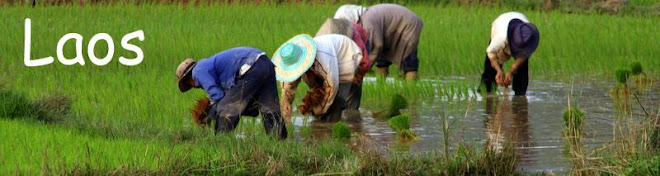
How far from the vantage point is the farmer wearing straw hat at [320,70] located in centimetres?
1068

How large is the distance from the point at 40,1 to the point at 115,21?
6.88ft

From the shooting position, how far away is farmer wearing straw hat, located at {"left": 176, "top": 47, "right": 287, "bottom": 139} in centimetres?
972

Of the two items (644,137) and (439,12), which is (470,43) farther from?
(644,137)

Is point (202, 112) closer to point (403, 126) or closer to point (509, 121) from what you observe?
point (403, 126)

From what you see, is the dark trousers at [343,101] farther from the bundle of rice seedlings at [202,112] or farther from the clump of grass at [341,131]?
the bundle of rice seedlings at [202,112]

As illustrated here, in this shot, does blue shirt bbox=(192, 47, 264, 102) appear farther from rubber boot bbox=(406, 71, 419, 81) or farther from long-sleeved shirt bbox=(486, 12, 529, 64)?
rubber boot bbox=(406, 71, 419, 81)

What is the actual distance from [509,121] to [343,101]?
1.32m

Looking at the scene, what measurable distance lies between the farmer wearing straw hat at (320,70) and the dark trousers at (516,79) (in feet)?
8.08

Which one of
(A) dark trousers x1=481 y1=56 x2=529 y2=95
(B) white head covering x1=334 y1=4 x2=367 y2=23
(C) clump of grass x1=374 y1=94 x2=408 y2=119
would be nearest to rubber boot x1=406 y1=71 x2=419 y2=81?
(A) dark trousers x1=481 y1=56 x2=529 y2=95

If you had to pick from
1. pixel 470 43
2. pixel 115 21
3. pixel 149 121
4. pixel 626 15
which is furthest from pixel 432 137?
pixel 626 15

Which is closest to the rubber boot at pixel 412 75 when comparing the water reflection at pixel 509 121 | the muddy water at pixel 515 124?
the muddy water at pixel 515 124

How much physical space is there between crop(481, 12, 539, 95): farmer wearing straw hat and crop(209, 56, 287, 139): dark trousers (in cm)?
353

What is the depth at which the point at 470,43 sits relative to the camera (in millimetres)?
17312

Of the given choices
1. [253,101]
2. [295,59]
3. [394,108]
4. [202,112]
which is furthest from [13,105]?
[394,108]
